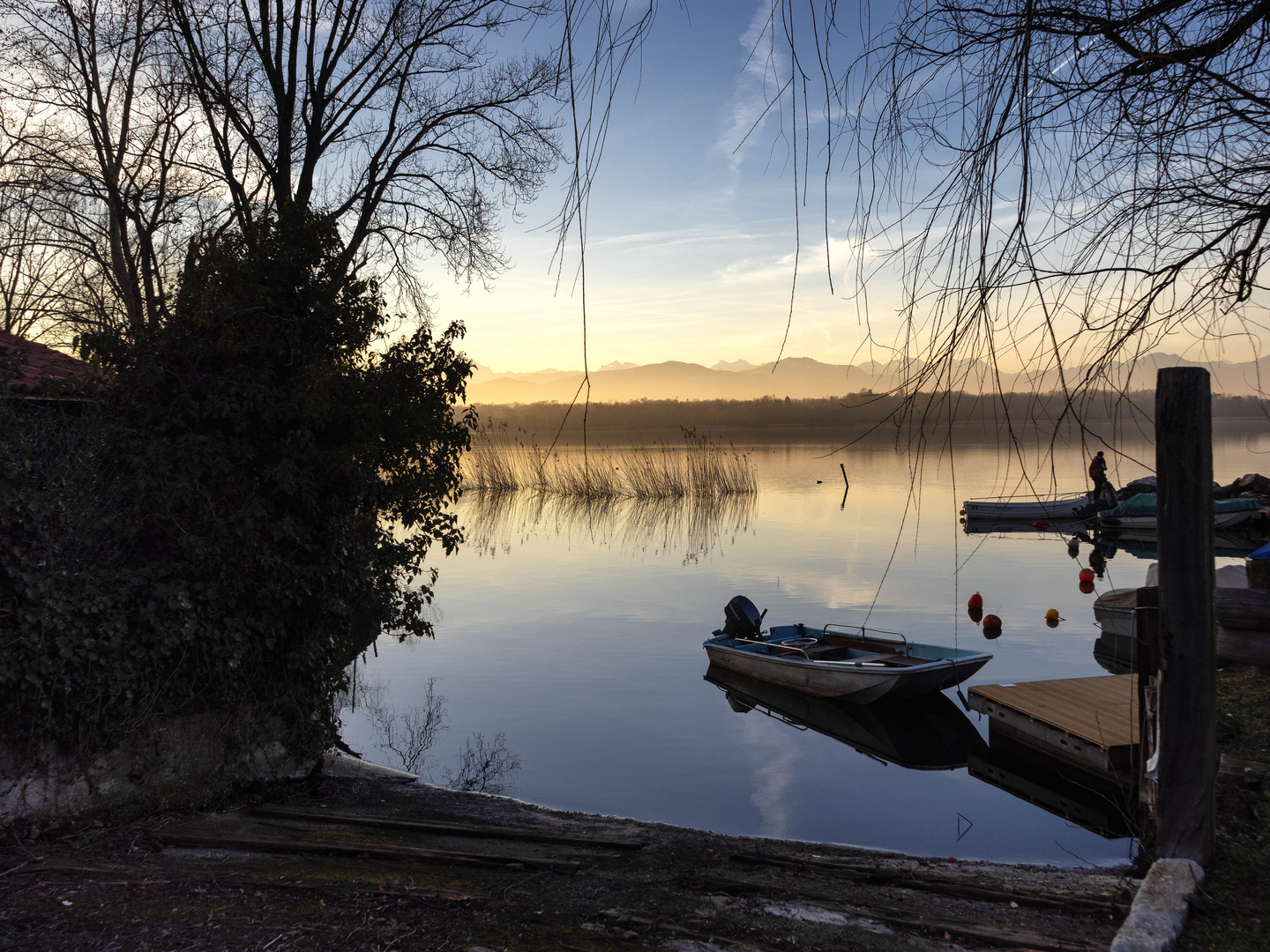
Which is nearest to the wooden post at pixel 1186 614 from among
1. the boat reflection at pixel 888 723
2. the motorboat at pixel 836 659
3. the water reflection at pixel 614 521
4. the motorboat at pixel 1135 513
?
the boat reflection at pixel 888 723

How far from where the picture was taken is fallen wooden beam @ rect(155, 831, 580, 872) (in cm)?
572

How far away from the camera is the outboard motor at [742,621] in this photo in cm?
1447

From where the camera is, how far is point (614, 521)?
3450cm

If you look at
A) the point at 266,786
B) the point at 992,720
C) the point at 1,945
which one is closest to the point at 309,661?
the point at 266,786

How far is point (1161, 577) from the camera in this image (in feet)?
14.6

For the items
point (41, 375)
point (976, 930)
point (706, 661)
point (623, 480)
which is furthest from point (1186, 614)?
point (623, 480)

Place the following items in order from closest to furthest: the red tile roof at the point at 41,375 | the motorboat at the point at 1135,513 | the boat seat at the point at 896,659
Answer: the red tile roof at the point at 41,375 → the boat seat at the point at 896,659 → the motorboat at the point at 1135,513

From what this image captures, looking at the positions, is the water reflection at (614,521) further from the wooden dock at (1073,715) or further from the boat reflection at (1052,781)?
the wooden dock at (1073,715)

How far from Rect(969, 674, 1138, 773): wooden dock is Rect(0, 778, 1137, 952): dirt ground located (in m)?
1.99

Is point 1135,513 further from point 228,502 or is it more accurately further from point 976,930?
point 228,502

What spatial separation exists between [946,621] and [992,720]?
8.45m

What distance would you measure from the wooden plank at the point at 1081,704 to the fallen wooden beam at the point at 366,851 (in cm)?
587

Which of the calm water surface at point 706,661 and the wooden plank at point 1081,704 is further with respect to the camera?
the calm water surface at point 706,661

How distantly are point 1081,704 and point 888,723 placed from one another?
3048mm
